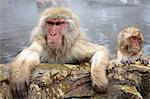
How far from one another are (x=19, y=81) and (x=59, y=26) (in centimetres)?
86

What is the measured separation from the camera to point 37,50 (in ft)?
14.7

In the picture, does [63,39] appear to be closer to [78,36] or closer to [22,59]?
[78,36]

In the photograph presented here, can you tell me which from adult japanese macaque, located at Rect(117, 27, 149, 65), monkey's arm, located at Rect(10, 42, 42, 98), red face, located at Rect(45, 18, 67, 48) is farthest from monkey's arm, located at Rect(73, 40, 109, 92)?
adult japanese macaque, located at Rect(117, 27, 149, 65)

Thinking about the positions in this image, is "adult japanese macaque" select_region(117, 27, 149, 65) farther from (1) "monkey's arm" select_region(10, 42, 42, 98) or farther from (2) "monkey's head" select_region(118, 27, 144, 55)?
(1) "monkey's arm" select_region(10, 42, 42, 98)

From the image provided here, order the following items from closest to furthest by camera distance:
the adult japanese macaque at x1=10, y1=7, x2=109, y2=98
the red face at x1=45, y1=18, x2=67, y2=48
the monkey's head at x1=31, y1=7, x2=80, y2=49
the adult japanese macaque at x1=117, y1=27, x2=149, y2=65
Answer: the adult japanese macaque at x1=10, y1=7, x2=109, y2=98 → the red face at x1=45, y1=18, x2=67, y2=48 → the monkey's head at x1=31, y1=7, x2=80, y2=49 → the adult japanese macaque at x1=117, y1=27, x2=149, y2=65

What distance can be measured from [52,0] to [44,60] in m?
16.8

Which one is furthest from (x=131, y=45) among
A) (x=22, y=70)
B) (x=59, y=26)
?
(x=22, y=70)

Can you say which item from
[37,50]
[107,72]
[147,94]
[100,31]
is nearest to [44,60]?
[37,50]

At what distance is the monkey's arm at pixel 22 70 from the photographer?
3.90 meters

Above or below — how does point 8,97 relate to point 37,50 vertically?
below

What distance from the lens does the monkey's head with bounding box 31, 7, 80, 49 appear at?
4469mm

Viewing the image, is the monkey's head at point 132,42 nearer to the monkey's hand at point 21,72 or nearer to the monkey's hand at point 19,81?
the monkey's hand at point 21,72

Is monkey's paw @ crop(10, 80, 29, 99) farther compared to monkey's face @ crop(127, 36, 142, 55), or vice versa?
monkey's face @ crop(127, 36, 142, 55)

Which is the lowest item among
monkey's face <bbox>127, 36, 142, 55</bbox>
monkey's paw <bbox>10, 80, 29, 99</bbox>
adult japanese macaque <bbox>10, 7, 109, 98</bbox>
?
monkey's paw <bbox>10, 80, 29, 99</bbox>
